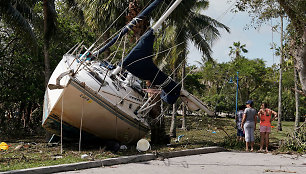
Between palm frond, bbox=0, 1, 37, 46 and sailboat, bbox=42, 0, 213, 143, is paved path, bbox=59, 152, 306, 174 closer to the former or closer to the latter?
sailboat, bbox=42, 0, 213, 143

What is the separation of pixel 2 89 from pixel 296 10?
13425 millimetres

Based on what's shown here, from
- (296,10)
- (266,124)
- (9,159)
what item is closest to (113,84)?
(9,159)

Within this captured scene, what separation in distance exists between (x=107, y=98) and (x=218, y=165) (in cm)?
365

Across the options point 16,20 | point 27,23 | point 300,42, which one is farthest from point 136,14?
point 300,42

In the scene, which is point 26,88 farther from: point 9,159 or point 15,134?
point 9,159

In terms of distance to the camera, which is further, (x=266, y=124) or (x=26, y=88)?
(x=26, y=88)

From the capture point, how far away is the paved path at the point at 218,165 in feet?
23.4

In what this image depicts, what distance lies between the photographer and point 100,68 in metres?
11.8

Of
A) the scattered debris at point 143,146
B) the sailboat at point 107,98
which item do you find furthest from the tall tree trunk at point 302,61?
the scattered debris at point 143,146

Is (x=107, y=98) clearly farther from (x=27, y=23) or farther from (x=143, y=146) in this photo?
(x=27, y=23)

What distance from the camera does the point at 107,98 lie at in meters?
9.52

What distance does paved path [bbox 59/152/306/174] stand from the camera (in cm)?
714

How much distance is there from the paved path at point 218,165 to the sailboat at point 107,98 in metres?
2.07

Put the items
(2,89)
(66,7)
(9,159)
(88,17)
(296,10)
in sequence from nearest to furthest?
(9,159) → (296,10) → (88,17) → (2,89) → (66,7)
